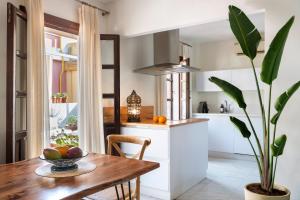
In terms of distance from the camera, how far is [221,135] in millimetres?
5348

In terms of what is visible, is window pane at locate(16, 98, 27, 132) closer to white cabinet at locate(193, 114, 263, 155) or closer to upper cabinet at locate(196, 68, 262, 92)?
white cabinet at locate(193, 114, 263, 155)

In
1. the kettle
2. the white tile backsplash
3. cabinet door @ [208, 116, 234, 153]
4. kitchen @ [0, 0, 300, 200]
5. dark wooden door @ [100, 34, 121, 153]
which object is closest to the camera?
kitchen @ [0, 0, 300, 200]

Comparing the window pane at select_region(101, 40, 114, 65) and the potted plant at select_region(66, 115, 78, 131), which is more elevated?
the window pane at select_region(101, 40, 114, 65)

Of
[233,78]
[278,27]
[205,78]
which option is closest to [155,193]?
[278,27]

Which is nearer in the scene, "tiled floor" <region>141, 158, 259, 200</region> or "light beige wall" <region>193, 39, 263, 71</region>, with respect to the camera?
"tiled floor" <region>141, 158, 259, 200</region>

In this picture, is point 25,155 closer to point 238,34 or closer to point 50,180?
point 50,180

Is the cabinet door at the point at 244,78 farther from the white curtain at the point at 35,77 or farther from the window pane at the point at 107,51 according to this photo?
the white curtain at the point at 35,77

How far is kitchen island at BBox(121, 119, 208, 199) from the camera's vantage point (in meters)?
3.08

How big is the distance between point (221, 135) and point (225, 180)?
63.3 inches

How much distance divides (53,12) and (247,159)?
14.4 feet

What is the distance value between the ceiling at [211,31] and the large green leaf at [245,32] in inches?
83.9

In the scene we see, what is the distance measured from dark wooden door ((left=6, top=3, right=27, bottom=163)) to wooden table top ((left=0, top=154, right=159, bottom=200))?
1.78ft

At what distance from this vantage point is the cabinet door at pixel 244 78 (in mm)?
5098

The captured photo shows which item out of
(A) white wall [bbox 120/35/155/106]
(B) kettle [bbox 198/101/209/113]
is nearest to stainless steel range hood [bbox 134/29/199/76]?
(A) white wall [bbox 120/35/155/106]
